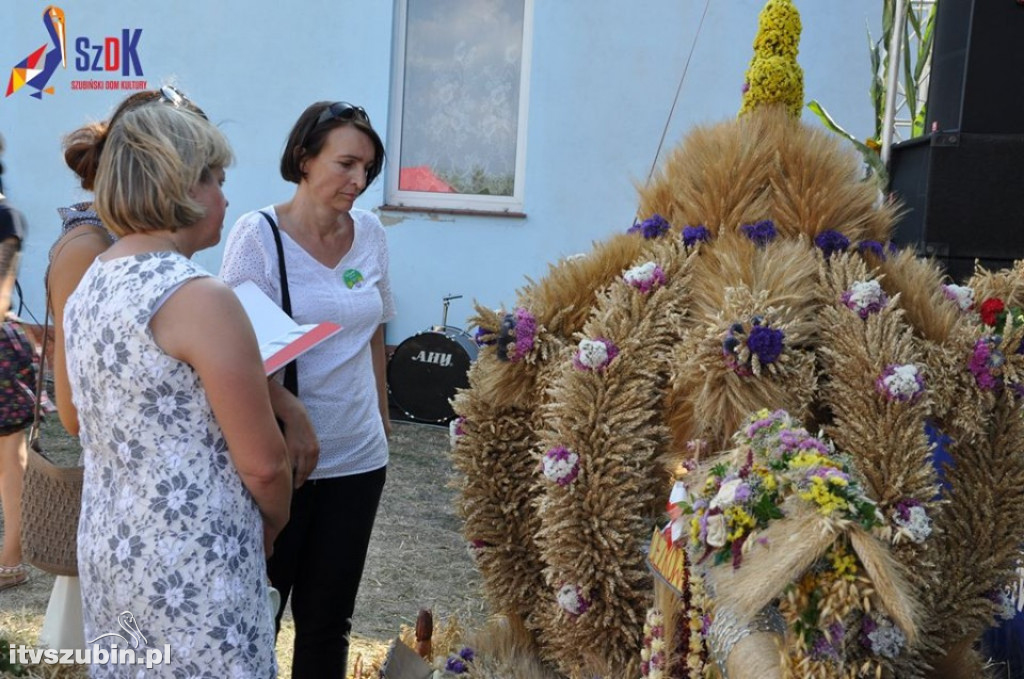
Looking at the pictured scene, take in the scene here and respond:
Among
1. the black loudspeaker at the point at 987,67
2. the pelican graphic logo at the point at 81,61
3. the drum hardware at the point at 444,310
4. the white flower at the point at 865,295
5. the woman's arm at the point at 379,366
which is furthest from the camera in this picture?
the pelican graphic logo at the point at 81,61

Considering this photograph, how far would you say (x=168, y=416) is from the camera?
1.74m

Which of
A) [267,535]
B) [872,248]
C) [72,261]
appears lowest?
[267,535]

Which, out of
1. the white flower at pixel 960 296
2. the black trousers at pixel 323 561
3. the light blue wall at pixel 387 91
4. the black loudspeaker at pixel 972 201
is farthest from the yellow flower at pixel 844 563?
the light blue wall at pixel 387 91

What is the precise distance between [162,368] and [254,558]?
0.38 meters

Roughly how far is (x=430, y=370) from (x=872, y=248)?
5251 millimetres

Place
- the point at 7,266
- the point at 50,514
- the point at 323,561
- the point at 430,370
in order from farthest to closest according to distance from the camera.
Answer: the point at 430,370
the point at 7,266
the point at 323,561
the point at 50,514

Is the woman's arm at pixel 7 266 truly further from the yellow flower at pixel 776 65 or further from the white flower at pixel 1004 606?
the white flower at pixel 1004 606

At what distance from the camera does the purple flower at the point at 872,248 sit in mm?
2273

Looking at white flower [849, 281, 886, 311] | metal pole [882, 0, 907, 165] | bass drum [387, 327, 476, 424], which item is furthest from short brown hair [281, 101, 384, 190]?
bass drum [387, 327, 476, 424]

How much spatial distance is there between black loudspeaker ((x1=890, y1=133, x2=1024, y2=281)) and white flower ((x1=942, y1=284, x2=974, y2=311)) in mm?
901

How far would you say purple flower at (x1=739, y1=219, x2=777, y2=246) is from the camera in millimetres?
2254

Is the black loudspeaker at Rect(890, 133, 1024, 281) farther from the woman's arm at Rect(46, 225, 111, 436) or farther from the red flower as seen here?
the woman's arm at Rect(46, 225, 111, 436)

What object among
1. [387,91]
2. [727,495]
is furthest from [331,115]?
[387,91]

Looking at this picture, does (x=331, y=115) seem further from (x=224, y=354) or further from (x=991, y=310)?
(x=991, y=310)
